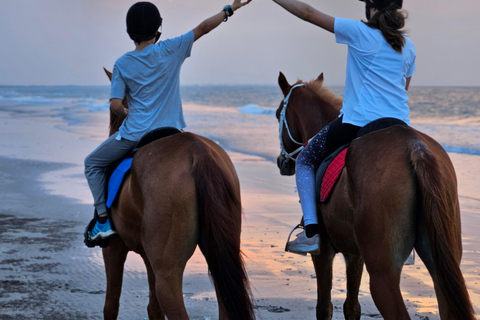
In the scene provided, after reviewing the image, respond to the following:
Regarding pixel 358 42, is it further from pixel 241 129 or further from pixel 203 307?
pixel 241 129

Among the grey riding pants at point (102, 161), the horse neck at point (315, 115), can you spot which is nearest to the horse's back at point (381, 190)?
the horse neck at point (315, 115)

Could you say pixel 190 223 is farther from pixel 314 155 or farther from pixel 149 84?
pixel 149 84

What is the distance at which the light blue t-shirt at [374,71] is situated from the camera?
380 centimetres

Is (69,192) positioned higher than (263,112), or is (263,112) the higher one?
(69,192)

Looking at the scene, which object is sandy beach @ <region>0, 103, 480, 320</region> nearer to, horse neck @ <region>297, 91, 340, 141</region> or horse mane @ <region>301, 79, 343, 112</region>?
horse neck @ <region>297, 91, 340, 141</region>

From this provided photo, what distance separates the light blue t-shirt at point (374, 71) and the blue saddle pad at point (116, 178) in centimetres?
153

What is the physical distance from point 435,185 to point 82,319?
10.5 ft

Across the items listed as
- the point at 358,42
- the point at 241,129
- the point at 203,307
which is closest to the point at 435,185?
the point at 358,42

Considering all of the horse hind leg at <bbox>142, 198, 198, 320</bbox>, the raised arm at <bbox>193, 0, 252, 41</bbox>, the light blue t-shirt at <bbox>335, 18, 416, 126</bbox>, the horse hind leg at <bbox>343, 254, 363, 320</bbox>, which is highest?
the raised arm at <bbox>193, 0, 252, 41</bbox>

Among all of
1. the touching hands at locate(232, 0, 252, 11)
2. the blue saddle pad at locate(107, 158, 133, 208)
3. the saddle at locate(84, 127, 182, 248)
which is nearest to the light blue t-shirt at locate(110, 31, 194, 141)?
the saddle at locate(84, 127, 182, 248)

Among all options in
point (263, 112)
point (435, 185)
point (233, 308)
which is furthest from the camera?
point (263, 112)

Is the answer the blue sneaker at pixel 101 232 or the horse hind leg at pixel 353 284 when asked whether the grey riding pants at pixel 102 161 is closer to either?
the blue sneaker at pixel 101 232

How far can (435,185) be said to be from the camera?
3.02 m

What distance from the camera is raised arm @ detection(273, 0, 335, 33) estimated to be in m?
3.89
